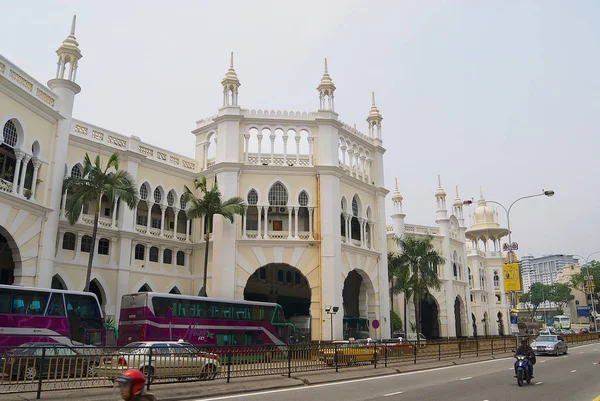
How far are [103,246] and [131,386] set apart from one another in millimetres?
27540

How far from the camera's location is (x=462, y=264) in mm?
57125

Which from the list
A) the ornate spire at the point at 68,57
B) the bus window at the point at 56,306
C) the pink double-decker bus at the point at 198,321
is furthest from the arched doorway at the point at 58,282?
the ornate spire at the point at 68,57

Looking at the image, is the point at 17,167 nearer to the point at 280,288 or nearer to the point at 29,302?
the point at 29,302

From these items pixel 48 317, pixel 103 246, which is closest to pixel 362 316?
pixel 103 246

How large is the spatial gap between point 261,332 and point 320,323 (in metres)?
6.90

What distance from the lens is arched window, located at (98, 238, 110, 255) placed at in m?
30.1

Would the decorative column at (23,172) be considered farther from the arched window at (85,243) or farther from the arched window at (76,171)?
the arched window at (85,243)

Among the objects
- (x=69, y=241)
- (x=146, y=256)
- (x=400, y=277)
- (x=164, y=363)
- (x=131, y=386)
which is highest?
(x=69, y=241)

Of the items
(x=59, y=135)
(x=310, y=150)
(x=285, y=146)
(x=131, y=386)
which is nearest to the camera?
(x=131, y=386)

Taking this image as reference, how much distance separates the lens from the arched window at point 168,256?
112 ft

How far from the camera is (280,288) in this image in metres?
42.1

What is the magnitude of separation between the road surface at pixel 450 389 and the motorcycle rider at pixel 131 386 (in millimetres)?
8535

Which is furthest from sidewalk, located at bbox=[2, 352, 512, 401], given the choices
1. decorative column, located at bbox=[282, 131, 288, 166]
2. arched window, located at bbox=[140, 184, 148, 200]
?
arched window, located at bbox=[140, 184, 148, 200]

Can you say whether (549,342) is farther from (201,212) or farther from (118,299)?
(118,299)
